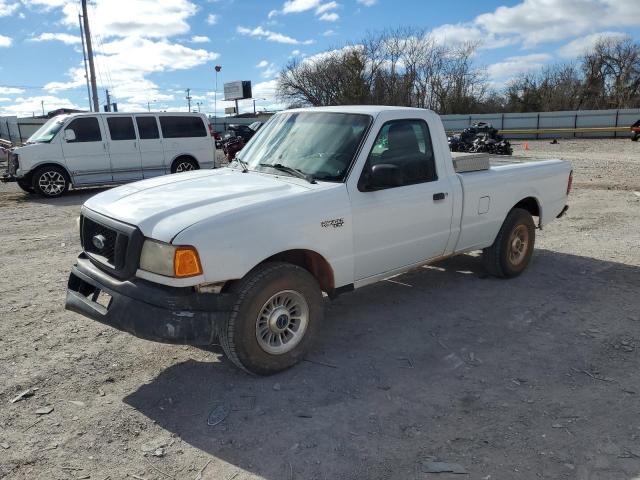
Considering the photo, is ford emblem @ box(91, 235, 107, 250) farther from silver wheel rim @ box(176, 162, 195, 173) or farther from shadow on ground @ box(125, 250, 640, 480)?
silver wheel rim @ box(176, 162, 195, 173)

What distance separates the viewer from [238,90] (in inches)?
2435

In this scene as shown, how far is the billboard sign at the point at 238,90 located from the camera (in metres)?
61.1

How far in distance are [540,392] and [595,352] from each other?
95cm

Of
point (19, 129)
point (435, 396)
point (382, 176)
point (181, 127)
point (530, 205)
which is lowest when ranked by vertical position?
point (435, 396)

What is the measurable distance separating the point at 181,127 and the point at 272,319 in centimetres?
1200

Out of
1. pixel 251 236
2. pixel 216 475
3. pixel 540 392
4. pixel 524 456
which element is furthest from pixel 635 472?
pixel 251 236

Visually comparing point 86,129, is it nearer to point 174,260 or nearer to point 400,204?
point 400,204

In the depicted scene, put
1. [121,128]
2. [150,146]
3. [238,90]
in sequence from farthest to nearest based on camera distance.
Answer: [238,90] < [150,146] < [121,128]

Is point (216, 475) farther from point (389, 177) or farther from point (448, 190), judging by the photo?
point (448, 190)

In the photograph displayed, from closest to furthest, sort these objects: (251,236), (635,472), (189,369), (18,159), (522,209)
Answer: (635,472) < (251,236) < (189,369) < (522,209) < (18,159)

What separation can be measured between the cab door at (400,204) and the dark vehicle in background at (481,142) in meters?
14.7

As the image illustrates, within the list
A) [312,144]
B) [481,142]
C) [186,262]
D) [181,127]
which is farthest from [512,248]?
[481,142]

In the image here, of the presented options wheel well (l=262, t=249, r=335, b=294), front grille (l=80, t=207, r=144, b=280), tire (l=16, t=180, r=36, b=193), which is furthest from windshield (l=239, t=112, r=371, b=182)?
tire (l=16, t=180, r=36, b=193)

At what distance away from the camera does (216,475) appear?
2.87 meters
